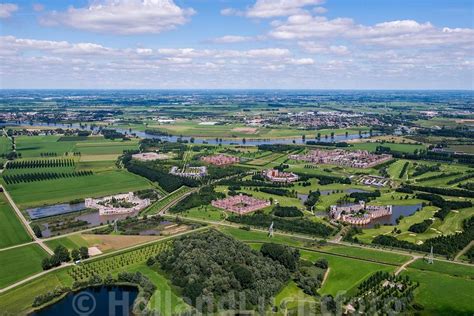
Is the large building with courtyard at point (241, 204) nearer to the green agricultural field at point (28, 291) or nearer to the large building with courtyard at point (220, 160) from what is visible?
the green agricultural field at point (28, 291)

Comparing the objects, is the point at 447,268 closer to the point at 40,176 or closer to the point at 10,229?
the point at 10,229

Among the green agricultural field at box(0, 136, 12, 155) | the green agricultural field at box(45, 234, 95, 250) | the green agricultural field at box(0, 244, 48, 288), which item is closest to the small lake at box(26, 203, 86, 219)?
the green agricultural field at box(45, 234, 95, 250)

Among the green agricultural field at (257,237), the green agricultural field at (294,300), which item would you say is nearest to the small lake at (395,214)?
the green agricultural field at (257,237)

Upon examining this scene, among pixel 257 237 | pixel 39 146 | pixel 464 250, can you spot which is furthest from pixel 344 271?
pixel 39 146

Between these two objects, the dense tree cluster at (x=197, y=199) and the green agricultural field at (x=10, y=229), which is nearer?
the green agricultural field at (x=10, y=229)

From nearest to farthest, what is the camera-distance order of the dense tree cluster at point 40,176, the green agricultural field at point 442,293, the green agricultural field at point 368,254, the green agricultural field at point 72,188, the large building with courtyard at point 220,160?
the green agricultural field at point 442,293, the green agricultural field at point 368,254, the green agricultural field at point 72,188, the dense tree cluster at point 40,176, the large building with courtyard at point 220,160

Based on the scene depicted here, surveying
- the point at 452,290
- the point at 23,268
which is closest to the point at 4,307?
the point at 23,268

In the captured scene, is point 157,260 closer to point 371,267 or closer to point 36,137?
point 371,267
